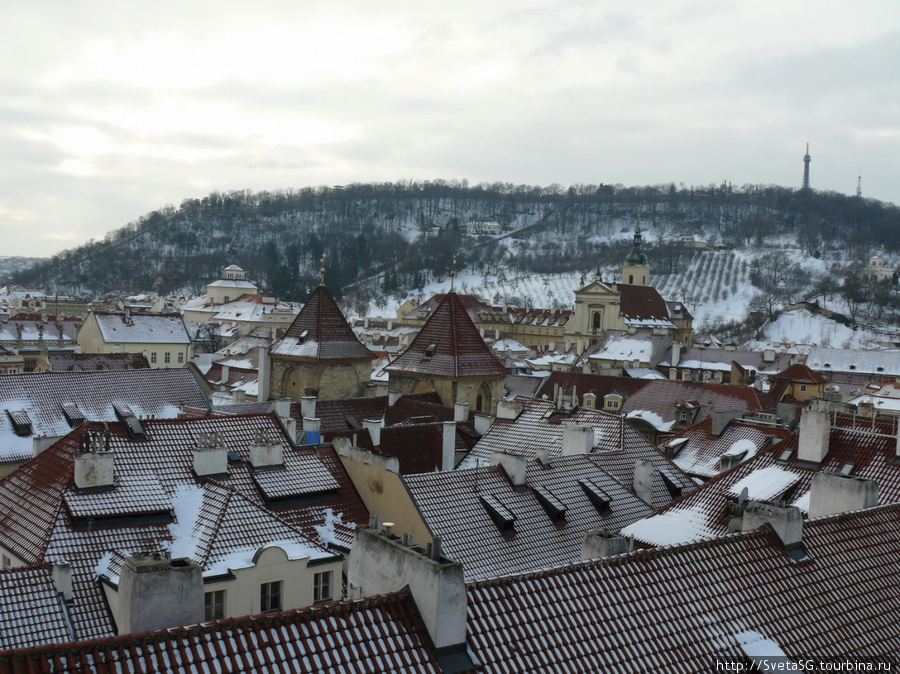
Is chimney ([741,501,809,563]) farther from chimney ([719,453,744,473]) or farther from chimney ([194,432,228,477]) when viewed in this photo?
chimney ([719,453,744,473])

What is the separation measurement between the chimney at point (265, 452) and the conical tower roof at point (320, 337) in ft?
64.7

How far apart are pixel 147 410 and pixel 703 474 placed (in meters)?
19.1


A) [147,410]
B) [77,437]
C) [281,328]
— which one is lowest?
[281,328]

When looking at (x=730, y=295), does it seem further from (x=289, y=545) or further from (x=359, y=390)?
(x=289, y=545)

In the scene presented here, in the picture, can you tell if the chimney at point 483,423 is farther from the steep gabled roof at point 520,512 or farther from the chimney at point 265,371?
the chimney at point 265,371

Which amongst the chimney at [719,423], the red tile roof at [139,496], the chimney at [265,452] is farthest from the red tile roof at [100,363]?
the chimney at [719,423]

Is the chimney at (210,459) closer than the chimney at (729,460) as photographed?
Yes

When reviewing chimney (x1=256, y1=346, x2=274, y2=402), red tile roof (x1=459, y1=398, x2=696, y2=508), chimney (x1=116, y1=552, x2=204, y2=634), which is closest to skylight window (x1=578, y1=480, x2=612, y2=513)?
red tile roof (x1=459, y1=398, x2=696, y2=508)

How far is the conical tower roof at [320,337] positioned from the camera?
1534 inches

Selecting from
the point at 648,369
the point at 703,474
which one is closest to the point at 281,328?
the point at 648,369

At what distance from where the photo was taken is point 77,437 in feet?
55.6

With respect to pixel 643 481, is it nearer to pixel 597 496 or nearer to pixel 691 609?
pixel 597 496

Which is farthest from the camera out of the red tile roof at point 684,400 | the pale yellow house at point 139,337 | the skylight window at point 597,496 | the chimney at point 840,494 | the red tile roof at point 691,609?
the pale yellow house at point 139,337

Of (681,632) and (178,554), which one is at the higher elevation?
(681,632)
